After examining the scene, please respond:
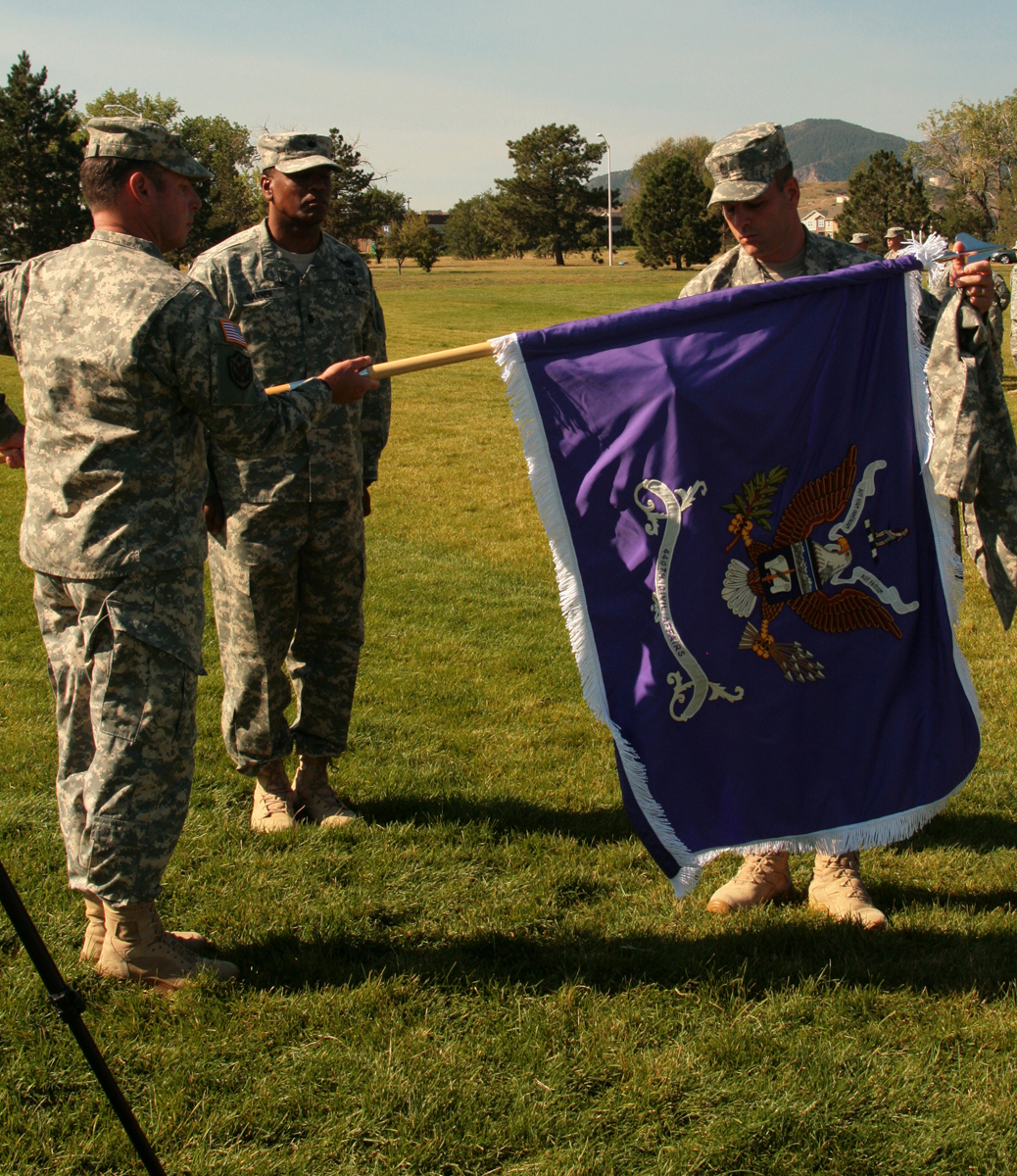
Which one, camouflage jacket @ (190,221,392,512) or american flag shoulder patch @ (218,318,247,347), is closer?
american flag shoulder patch @ (218,318,247,347)

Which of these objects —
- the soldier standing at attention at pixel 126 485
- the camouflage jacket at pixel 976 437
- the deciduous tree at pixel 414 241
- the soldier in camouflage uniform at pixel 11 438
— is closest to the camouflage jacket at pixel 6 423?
the soldier in camouflage uniform at pixel 11 438

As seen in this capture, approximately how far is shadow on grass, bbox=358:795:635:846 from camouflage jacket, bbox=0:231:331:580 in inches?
70.1

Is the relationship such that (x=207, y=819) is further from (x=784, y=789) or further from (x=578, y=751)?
(x=784, y=789)

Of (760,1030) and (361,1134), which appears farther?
(760,1030)

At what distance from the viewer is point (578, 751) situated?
207 inches

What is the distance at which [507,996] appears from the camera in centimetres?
335

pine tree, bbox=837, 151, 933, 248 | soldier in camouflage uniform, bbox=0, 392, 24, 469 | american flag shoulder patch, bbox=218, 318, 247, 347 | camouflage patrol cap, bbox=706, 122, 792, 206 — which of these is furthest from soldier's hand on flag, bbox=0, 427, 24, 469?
pine tree, bbox=837, 151, 933, 248

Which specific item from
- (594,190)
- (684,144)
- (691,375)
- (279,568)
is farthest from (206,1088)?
(684,144)

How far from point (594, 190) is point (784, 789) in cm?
9964

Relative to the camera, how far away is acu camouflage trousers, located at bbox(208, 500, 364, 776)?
429 centimetres

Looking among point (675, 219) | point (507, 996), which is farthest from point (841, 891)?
point (675, 219)

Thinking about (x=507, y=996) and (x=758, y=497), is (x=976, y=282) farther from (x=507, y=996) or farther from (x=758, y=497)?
(x=507, y=996)

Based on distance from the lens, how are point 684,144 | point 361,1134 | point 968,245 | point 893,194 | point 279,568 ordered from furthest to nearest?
point 684,144 → point 893,194 → point 279,568 → point 968,245 → point 361,1134

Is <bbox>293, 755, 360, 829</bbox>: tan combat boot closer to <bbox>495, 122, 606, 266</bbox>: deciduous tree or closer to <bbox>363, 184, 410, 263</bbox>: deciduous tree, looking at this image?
<bbox>363, 184, 410, 263</bbox>: deciduous tree
